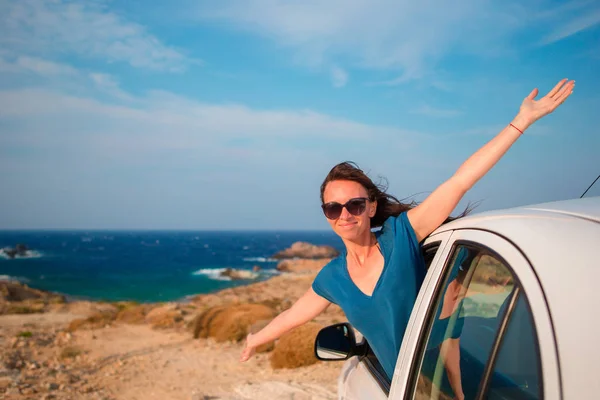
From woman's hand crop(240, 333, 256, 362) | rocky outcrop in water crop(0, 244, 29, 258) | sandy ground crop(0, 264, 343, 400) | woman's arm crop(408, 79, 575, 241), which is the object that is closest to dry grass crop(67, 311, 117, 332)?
sandy ground crop(0, 264, 343, 400)

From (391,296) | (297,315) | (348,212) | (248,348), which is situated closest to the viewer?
(391,296)

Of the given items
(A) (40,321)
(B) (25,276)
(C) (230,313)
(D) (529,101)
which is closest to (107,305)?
(A) (40,321)

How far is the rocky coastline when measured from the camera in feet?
26.3

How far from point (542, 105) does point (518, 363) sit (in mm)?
1290

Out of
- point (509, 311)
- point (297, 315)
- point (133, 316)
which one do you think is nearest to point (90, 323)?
point (133, 316)

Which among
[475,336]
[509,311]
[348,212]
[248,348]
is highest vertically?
[348,212]

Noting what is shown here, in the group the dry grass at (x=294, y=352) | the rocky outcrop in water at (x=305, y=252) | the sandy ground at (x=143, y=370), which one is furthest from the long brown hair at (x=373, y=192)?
the rocky outcrop in water at (x=305, y=252)

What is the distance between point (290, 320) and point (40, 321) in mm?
14866

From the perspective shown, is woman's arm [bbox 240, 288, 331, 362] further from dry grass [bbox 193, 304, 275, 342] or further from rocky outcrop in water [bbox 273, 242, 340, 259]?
rocky outcrop in water [bbox 273, 242, 340, 259]

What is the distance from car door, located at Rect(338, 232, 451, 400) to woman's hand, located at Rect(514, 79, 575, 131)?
0.60 m

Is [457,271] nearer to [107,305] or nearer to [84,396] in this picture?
[84,396]

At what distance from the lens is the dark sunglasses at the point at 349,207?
105 inches

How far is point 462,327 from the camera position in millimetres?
1786

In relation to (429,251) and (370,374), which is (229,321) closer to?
(370,374)
